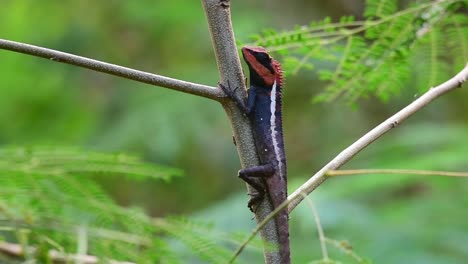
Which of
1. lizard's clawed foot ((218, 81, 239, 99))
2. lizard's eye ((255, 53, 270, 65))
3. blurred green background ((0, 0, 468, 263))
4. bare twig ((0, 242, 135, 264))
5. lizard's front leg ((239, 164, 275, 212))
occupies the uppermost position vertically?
blurred green background ((0, 0, 468, 263))

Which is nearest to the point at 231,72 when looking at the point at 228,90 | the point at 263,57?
the point at 228,90

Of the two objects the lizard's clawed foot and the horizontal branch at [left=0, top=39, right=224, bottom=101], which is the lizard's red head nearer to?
the lizard's clawed foot

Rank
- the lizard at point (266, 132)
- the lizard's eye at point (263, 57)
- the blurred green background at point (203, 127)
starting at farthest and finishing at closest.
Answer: the blurred green background at point (203, 127), the lizard's eye at point (263, 57), the lizard at point (266, 132)

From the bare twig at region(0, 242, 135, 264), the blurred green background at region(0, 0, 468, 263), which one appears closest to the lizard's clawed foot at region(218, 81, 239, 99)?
the bare twig at region(0, 242, 135, 264)

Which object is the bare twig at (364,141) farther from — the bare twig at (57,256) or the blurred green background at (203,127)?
the blurred green background at (203,127)

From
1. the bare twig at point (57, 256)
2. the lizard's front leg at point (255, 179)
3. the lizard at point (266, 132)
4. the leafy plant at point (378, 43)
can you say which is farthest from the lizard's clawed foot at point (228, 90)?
the leafy plant at point (378, 43)

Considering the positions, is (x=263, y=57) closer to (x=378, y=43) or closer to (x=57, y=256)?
(x=378, y=43)
